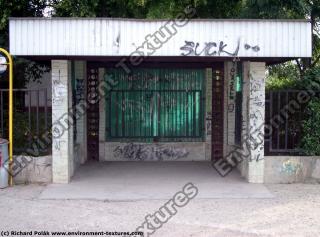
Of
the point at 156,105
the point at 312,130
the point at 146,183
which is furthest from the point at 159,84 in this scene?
the point at 312,130

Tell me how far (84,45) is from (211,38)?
7.44 ft

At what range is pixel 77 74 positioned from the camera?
12.7 meters

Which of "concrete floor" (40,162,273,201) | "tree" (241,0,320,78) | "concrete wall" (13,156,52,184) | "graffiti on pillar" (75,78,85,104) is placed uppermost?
"tree" (241,0,320,78)

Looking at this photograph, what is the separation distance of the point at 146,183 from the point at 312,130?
361 cm

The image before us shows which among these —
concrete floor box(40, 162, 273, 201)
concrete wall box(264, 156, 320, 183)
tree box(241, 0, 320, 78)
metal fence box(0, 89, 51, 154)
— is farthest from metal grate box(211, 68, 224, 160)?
metal fence box(0, 89, 51, 154)

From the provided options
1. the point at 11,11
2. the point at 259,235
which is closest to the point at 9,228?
the point at 259,235

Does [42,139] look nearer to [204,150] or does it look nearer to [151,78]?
[151,78]

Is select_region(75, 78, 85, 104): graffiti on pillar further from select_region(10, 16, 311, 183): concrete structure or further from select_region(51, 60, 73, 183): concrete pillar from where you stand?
select_region(51, 60, 73, 183): concrete pillar

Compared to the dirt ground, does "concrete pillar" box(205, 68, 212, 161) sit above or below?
above

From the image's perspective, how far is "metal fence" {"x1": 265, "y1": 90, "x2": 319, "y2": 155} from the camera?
35.6 feet

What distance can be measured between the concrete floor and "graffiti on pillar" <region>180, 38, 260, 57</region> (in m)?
2.57

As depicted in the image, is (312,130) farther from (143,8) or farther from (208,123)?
(143,8)

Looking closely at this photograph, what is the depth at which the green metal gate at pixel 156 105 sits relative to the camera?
13.1m

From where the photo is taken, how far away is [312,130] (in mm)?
10711
